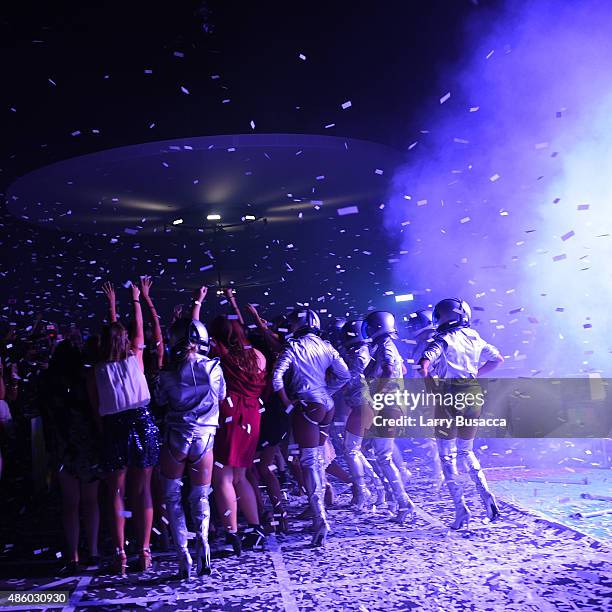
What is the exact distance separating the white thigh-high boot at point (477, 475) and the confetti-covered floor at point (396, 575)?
0.16m

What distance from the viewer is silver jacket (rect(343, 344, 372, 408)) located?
7453 mm

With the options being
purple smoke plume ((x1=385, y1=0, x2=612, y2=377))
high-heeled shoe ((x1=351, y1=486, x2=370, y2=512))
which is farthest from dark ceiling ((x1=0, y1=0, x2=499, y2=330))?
high-heeled shoe ((x1=351, y1=486, x2=370, y2=512))

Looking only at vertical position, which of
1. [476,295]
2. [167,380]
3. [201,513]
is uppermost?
[476,295]

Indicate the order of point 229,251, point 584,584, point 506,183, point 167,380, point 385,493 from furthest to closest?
point 229,251 → point 506,183 → point 385,493 → point 167,380 → point 584,584

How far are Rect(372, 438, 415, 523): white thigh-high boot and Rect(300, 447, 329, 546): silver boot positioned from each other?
3.00 ft

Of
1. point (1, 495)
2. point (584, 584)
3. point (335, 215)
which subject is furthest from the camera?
point (335, 215)

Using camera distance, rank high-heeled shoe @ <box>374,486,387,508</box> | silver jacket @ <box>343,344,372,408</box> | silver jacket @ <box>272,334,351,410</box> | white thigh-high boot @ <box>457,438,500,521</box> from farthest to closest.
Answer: high-heeled shoe @ <box>374,486,387,508</box>
silver jacket @ <box>343,344,372,408</box>
white thigh-high boot @ <box>457,438,500,521</box>
silver jacket @ <box>272,334,351,410</box>

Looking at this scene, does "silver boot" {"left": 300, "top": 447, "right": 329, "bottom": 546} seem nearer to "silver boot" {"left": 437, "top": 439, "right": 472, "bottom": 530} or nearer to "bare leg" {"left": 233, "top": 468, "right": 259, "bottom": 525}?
"bare leg" {"left": 233, "top": 468, "right": 259, "bottom": 525}

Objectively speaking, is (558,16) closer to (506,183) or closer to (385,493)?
(506,183)

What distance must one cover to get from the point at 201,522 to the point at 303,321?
2140 mm

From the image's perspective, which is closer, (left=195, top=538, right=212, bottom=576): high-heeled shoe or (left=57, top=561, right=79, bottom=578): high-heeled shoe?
(left=195, top=538, right=212, bottom=576): high-heeled shoe

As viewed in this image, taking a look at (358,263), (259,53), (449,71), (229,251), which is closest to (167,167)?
(259,53)

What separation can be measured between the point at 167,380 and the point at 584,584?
10.7 feet

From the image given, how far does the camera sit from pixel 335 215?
1775 cm
